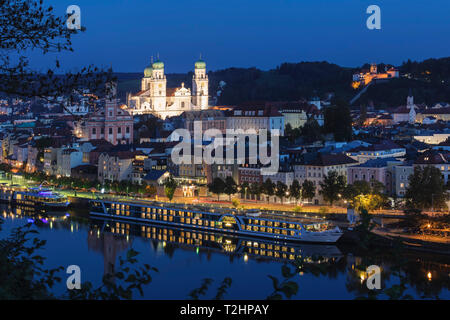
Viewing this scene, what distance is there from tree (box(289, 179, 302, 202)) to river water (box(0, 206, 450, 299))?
2.75m

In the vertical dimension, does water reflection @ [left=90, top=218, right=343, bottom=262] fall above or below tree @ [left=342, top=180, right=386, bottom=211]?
below

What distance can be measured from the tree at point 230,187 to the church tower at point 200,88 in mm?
19273

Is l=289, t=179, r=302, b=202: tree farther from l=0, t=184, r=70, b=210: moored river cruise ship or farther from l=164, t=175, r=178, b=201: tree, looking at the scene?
l=0, t=184, r=70, b=210: moored river cruise ship

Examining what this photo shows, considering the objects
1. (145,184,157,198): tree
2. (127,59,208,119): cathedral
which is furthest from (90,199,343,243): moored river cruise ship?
(127,59,208,119): cathedral

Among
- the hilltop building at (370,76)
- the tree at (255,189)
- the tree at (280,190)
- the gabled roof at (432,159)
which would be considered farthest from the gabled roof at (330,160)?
the hilltop building at (370,76)

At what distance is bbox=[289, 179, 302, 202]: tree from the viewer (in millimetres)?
17933

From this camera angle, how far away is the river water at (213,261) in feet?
33.4

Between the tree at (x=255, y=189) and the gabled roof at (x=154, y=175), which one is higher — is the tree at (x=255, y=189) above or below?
below

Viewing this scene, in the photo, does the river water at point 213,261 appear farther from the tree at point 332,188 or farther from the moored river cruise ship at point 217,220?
the tree at point 332,188

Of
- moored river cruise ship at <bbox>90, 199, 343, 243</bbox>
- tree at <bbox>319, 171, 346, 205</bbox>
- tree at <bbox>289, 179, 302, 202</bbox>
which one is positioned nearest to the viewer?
moored river cruise ship at <bbox>90, 199, 343, 243</bbox>

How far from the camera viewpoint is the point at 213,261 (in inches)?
496

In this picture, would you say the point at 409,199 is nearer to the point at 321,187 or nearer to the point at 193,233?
the point at 321,187

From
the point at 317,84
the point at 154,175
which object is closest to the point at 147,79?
the point at 317,84
